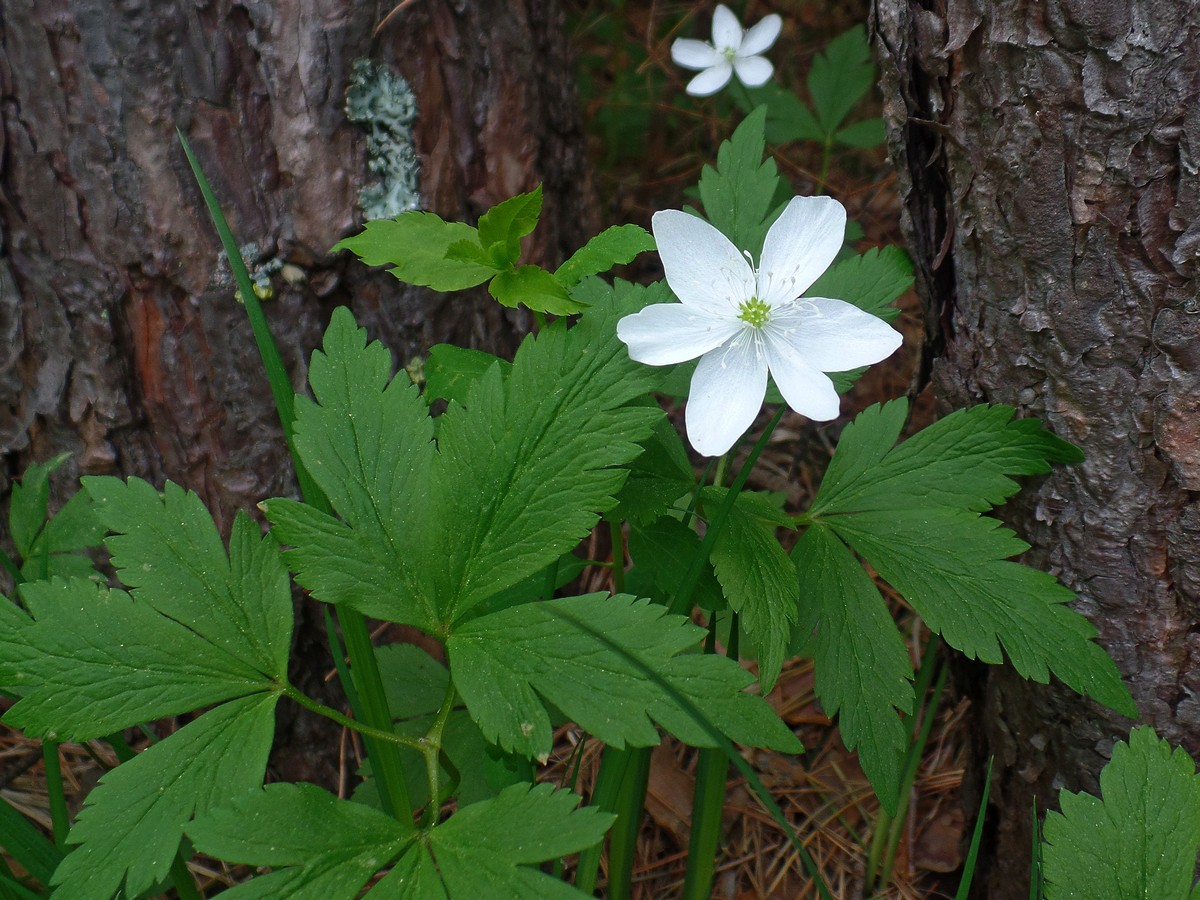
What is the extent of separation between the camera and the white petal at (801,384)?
1.08 metres

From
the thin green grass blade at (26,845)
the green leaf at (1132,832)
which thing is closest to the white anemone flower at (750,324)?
the green leaf at (1132,832)

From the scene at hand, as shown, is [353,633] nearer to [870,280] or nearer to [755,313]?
[755,313]

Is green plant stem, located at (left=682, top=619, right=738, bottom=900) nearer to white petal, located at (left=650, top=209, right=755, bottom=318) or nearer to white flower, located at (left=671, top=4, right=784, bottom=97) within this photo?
white petal, located at (left=650, top=209, right=755, bottom=318)

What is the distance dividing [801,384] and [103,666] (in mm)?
874

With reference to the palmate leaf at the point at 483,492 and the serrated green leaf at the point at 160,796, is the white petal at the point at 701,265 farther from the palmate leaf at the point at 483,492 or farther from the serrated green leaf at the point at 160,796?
the serrated green leaf at the point at 160,796

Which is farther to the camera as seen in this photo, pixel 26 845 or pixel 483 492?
pixel 26 845

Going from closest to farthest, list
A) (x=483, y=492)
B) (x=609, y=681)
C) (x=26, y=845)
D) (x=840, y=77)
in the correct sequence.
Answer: (x=609, y=681) < (x=483, y=492) < (x=26, y=845) < (x=840, y=77)

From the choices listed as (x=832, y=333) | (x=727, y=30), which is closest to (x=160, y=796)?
(x=832, y=333)

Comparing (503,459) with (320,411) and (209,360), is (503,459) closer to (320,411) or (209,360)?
(320,411)

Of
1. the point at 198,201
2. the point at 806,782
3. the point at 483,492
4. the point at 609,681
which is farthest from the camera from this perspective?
the point at 806,782

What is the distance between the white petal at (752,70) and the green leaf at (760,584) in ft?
4.88

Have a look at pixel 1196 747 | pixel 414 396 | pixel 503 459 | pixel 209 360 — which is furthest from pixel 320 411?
pixel 1196 747

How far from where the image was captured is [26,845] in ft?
3.95

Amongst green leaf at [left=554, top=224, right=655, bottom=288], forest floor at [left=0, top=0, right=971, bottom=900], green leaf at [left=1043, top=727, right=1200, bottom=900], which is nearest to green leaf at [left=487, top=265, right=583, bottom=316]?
green leaf at [left=554, top=224, right=655, bottom=288]
